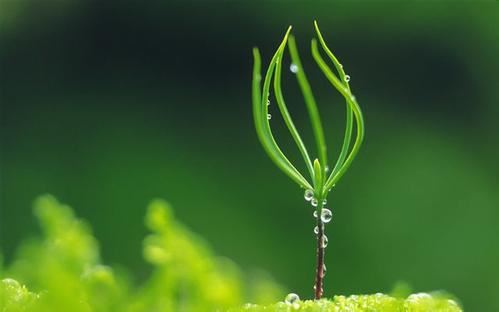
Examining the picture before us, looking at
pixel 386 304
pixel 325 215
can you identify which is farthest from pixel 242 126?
pixel 386 304

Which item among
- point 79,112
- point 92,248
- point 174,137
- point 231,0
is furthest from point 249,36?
point 92,248

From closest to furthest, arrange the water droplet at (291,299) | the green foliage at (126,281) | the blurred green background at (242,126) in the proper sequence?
1. the green foliage at (126,281)
2. the water droplet at (291,299)
3. the blurred green background at (242,126)

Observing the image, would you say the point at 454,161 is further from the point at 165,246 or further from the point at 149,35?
the point at 165,246

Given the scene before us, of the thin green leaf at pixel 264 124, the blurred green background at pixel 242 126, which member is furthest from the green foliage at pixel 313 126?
the blurred green background at pixel 242 126

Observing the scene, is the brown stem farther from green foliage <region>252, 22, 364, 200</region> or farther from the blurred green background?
the blurred green background

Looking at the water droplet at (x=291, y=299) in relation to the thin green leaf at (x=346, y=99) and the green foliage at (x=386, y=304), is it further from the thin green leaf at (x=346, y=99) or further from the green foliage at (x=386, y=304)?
the thin green leaf at (x=346, y=99)

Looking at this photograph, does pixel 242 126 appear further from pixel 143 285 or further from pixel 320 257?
pixel 143 285

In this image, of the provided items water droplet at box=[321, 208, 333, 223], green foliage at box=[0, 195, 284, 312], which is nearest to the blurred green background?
water droplet at box=[321, 208, 333, 223]
